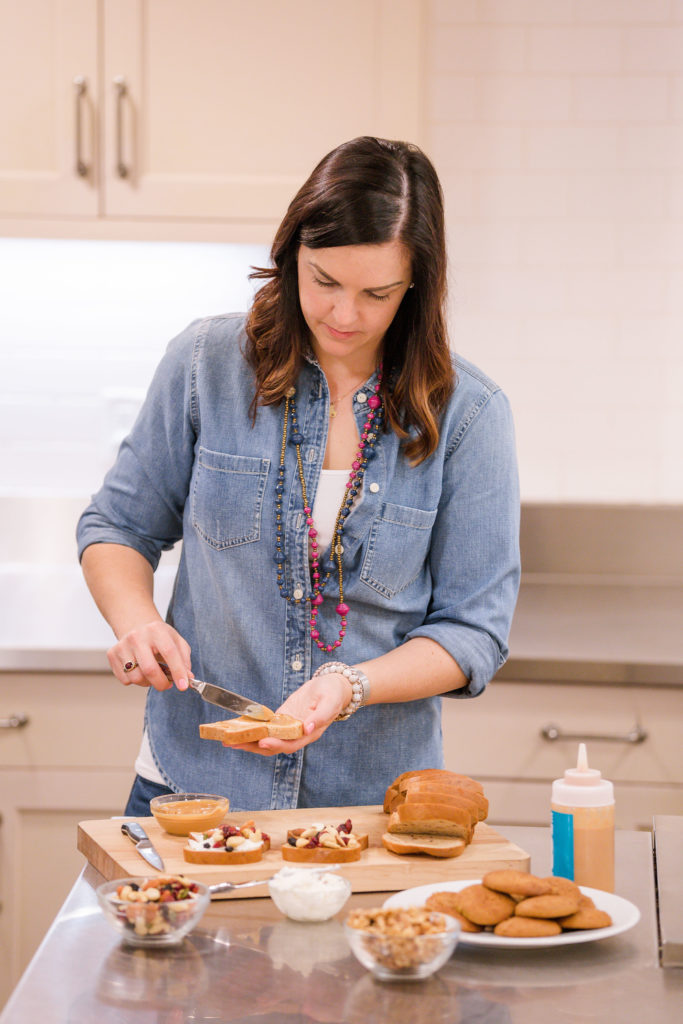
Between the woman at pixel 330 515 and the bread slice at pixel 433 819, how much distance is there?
0.19 meters

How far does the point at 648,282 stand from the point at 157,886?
2216 mm

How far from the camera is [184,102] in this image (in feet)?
7.82

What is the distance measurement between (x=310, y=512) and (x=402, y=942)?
63cm

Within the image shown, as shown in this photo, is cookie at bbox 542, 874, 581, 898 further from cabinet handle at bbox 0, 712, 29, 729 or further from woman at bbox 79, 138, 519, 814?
cabinet handle at bbox 0, 712, 29, 729

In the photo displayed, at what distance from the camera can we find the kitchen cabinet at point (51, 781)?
2.20m

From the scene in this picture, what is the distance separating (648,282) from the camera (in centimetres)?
280

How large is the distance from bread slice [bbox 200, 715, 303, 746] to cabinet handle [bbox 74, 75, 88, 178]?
1.56m

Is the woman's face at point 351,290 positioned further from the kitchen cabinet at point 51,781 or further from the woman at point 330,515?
the kitchen cabinet at point 51,781

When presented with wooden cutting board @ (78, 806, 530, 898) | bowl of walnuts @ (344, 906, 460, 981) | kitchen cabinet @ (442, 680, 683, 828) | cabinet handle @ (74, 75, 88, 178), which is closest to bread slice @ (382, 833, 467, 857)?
wooden cutting board @ (78, 806, 530, 898)

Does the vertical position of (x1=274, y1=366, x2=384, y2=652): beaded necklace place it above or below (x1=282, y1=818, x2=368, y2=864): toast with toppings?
above

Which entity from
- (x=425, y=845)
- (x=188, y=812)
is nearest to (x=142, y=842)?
(x=188, y=812)

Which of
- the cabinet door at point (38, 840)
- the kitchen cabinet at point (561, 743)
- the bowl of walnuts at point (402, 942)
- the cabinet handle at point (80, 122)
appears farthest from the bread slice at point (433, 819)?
the cabinet handle at point (80, 122)

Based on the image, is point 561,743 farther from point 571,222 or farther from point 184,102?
point 184,102

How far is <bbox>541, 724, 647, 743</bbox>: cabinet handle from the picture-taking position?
7.07ft
